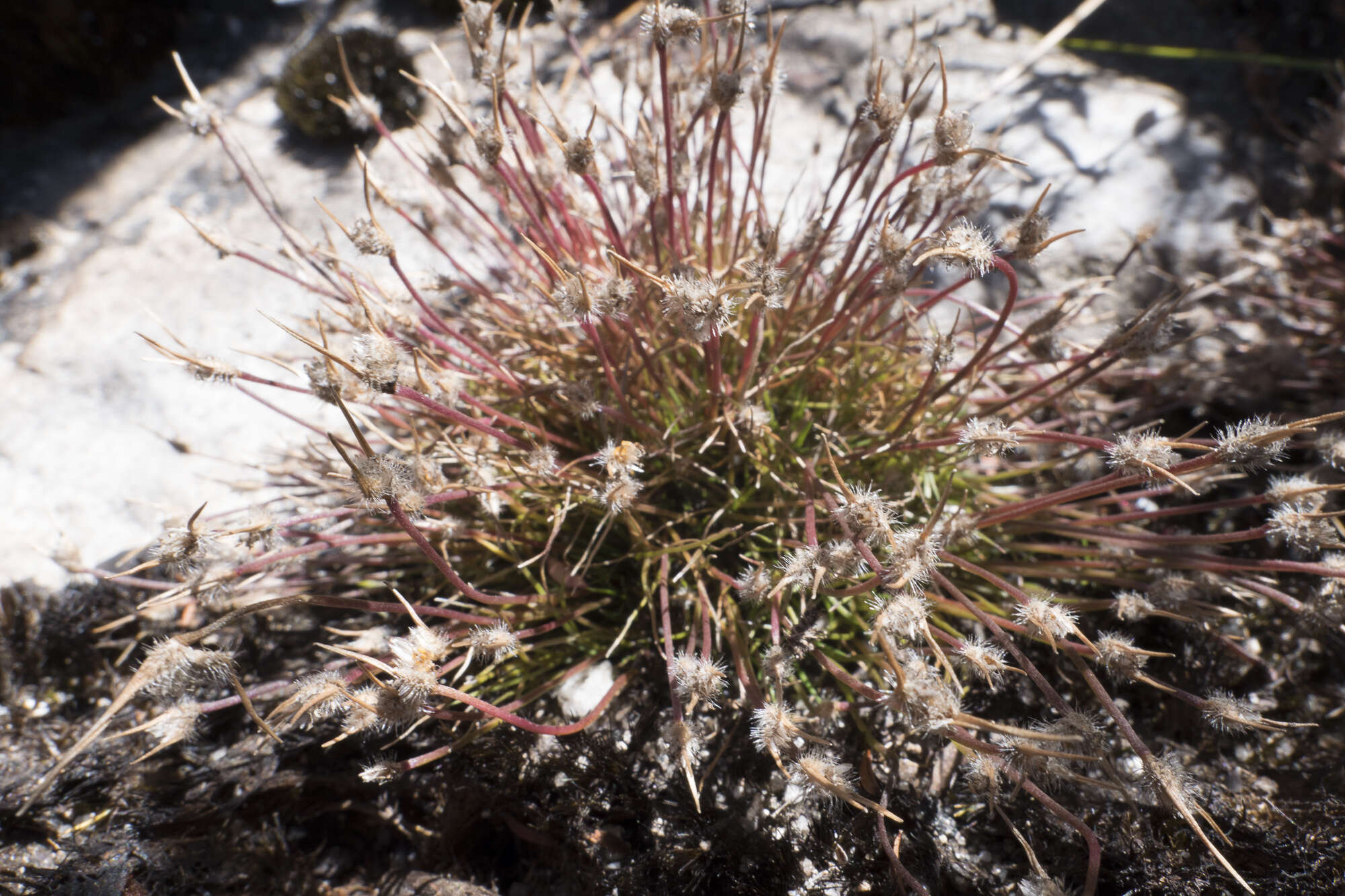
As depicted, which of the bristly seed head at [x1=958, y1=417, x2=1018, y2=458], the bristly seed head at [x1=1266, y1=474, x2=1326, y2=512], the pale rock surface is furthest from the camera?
the pale rock surface

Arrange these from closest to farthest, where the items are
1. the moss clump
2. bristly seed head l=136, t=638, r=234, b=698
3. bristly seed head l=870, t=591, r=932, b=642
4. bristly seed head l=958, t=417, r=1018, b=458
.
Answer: bristly seed head l=870, t=591, r=932, b=642 < bristly seed head l=136, t=638, r=234, b=698 < bristly seed head l=958, t=417, r=1018, b=458 < the moss clump

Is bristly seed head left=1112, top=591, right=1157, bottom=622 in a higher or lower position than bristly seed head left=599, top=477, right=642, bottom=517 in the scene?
lower

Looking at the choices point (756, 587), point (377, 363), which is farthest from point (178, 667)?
point (756, 587)

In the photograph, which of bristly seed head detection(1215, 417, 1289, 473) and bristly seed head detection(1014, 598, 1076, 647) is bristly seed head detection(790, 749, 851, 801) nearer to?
bristly seed head detection(1014, 598, 1076, 647)

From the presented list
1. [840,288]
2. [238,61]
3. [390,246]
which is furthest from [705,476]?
[238,61]

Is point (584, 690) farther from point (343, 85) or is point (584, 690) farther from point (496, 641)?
point (343, 85)

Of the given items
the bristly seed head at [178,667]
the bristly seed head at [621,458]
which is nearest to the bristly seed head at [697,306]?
the bristly seed head at [621,458]

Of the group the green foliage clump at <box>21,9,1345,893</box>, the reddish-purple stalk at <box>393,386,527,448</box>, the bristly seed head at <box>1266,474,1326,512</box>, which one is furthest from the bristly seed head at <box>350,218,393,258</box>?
the bristly seed head at <box>1266,474,1326,512</box>

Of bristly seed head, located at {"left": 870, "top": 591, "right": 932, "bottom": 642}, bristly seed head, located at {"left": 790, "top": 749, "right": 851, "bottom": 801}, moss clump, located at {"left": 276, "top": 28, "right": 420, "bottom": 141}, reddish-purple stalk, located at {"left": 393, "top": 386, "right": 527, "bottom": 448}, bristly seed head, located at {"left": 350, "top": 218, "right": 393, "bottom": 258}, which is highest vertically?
moss clump, located at {"left": 276, "top": 28, "right": 420, "bottom": 141}
